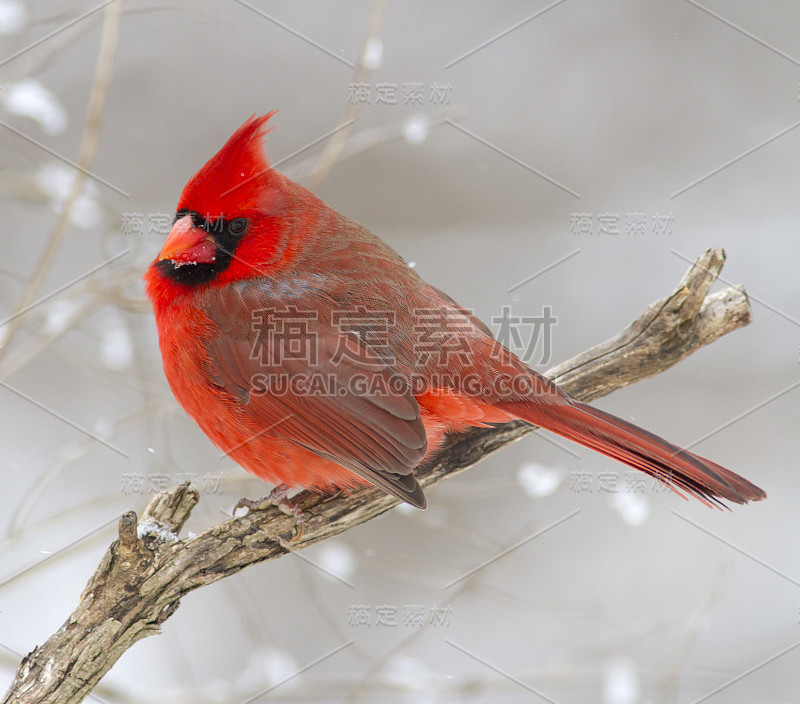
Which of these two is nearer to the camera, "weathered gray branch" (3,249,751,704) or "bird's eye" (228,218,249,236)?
"weathered gray branch" (3,249,751,704)

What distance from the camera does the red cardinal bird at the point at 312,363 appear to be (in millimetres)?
2221

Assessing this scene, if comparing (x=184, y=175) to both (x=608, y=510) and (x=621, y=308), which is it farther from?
(x=608, y=510)

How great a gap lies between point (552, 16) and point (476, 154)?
729 millimetres

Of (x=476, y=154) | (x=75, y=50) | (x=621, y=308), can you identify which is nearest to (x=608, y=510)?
(x=621, y=308)

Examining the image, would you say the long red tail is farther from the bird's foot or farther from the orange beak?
the orange beak

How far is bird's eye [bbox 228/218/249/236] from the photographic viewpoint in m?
2.30

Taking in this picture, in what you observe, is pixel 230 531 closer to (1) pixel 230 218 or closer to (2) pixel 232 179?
(1) pixel 230 218

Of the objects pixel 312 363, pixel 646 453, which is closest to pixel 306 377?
pixel 312 363

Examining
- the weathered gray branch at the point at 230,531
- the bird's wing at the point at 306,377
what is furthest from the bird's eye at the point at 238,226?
the weathered gray branch at the point at 230,531

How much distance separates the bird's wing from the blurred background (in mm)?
487

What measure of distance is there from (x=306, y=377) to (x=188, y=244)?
1.57 feet

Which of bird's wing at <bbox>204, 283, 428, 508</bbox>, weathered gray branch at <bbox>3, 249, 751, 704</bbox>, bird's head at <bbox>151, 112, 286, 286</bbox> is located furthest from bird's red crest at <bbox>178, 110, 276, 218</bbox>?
weathered gray branch at <bbox>3, 249, 751, 704</bbox>

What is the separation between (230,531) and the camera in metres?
2.26

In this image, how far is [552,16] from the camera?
3646mm
